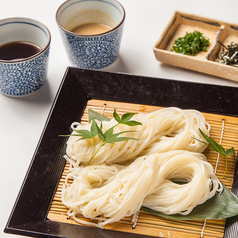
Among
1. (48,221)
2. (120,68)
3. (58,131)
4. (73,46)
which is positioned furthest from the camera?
(120,68)

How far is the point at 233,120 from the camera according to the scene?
2666mm

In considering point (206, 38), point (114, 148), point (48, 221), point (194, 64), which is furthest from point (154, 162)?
point (206, 38)

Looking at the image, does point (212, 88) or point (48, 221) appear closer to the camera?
point (48, 221)

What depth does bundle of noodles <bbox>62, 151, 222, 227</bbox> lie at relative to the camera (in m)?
2.16

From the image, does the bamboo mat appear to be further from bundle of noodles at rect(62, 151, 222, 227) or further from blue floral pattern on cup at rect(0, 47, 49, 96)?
blue floral pattern on cup at rect(0, 47, 49, 96)

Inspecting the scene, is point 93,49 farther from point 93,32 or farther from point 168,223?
point 168,223

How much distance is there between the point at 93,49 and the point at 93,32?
1.02 ft

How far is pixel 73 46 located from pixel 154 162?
3.82ft

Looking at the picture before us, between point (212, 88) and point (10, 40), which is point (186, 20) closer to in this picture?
point (212, 88)

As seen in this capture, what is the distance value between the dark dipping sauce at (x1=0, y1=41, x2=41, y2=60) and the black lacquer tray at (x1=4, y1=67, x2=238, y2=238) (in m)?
0.40

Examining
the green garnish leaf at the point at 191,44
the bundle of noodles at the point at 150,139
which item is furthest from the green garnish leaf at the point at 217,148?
the green garnish leaf at the point at 191,44

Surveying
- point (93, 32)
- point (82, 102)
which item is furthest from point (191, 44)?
point (82, 102)

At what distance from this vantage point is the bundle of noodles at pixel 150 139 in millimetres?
2406

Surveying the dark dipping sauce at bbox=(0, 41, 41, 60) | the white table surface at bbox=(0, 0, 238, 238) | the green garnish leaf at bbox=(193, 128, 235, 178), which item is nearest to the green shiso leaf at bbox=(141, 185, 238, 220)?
the green garnish leaf at bbox=(193, 128, 235, 178)
